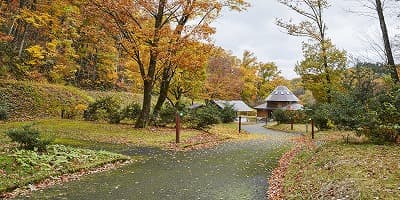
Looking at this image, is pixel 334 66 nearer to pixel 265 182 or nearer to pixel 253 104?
pixel 265 182

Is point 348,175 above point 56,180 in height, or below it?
→ above

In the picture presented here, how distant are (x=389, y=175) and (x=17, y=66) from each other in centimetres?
2773

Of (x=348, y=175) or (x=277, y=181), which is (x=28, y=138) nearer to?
(x=277, y=181)

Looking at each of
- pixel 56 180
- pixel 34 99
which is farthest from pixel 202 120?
pixel 56 180

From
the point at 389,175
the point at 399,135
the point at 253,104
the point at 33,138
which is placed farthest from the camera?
the point at 253,104

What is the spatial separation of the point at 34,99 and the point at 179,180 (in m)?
20.0

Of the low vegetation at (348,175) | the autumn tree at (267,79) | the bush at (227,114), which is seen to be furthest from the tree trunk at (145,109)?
the autumn tree at (267,79)

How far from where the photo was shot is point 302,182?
24.1ft

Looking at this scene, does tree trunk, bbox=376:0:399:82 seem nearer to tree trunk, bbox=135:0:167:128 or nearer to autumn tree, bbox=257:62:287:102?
tree trunk, bbox=135:0:167:128

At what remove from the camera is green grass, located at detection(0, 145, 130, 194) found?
7.35 metres

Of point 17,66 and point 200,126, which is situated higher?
point 17,66

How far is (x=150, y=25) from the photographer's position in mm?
21141

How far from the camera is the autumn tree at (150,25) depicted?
1836 cm

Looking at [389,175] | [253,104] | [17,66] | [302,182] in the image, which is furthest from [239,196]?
[253,104]
